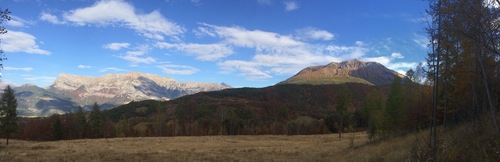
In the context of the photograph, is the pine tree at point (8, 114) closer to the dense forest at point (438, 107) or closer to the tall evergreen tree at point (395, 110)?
the dense forest at point (438, 107)

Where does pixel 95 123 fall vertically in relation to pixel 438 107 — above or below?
below

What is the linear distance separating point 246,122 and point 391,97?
309 feet

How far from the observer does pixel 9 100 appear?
74.8m

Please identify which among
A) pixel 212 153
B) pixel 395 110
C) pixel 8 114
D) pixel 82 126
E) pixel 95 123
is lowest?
pixel 82 126

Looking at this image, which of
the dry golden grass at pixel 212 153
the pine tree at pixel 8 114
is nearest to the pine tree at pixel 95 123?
the pine tree at pixel 8 114

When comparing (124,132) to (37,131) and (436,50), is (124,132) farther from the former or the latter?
(436,50)

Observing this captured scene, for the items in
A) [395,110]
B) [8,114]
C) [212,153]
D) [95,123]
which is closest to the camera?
[212,153]

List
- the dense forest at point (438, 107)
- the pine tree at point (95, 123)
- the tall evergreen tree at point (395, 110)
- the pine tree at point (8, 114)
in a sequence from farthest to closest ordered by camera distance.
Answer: the pine tree at point (95, 123)
the pine tree at point (8, 114)
the tall evergreen tree at point (395, 110)
the dense forest at point (438, 107)

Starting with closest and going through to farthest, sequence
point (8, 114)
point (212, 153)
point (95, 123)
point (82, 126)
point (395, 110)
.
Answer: point (212, 153) → point (395, 110) → point (8, 114) → point (95, 123) → point (82, 126)

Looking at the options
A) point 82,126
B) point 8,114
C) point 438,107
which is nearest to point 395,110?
point 438,107

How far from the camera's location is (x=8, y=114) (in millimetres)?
75375

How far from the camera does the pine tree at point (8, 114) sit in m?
73.8

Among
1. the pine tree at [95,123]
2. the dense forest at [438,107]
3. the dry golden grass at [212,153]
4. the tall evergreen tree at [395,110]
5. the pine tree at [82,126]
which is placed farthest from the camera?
the pine tree at [82,126]

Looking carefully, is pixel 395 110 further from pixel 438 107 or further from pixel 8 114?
pixel 8 114
